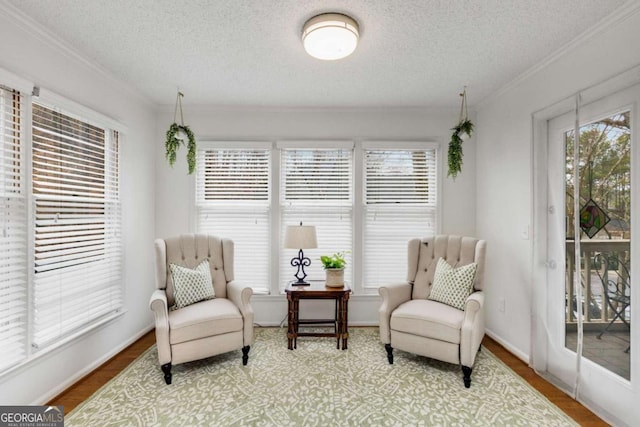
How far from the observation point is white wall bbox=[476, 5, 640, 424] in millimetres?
2010

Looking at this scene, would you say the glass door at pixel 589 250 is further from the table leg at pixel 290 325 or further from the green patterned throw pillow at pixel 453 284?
the table leg at pixel 290 325

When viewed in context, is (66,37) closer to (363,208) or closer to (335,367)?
(363,208)

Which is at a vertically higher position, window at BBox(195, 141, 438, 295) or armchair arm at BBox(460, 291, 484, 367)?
window at BBox(195, 141, 438, 295)

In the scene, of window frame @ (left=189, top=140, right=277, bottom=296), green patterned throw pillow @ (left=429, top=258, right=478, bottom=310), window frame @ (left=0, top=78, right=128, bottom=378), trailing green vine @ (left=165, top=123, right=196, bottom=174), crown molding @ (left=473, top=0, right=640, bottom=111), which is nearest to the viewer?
crown molding @ (left=473, top=0, right=640, bottom=111)

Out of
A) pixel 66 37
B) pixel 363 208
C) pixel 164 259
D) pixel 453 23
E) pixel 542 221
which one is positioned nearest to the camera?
pixel 453 23

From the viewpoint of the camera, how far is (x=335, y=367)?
2.69 m

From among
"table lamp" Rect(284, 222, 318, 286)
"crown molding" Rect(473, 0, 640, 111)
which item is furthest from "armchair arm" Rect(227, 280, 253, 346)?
"crown molding" Rect(473, 0, 640, 111)

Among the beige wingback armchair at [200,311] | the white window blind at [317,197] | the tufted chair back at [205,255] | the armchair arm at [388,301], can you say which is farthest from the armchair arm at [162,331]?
Result: the armchair arm at [388,301]

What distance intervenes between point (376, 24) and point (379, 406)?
8.33 feet

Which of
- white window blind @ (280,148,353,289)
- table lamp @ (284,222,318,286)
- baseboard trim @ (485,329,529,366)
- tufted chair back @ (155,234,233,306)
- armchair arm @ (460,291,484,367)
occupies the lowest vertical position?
baseboard trim @ (485,329,529,366)

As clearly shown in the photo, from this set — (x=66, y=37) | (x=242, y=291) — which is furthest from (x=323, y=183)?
(x=66, y=37)

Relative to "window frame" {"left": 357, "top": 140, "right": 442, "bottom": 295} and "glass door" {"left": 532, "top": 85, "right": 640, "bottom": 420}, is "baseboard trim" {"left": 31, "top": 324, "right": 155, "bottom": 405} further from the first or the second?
"glass door" {"left": 532, "top": 85, "right": 640, "bottom": 420}

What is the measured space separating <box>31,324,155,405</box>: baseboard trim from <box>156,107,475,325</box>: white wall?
3.67 ft

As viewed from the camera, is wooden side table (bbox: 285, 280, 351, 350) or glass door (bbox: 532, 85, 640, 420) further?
wooden side table (bbox: 285, 280, 351, 350)
